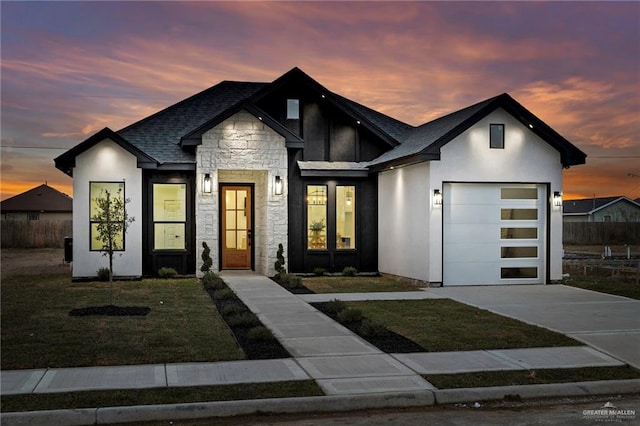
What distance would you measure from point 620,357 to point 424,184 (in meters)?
9.02

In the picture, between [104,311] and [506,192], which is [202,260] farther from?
[506,192]

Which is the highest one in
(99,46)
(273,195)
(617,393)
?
(99,46)

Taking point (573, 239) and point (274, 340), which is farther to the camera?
point (573, 239)

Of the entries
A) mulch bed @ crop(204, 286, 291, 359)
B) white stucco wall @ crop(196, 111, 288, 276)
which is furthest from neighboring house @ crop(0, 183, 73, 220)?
mulch bed @ crop(204, 286, 291, 359)

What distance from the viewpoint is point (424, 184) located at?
17.8 metres

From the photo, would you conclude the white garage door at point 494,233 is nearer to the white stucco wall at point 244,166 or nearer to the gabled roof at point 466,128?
the gabled roof at point 466,128

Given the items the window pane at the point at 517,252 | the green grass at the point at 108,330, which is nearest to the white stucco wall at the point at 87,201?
the green grass at the point at 108,330

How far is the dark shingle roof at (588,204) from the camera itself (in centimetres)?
6419

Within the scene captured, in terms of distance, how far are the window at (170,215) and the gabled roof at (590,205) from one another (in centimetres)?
5061

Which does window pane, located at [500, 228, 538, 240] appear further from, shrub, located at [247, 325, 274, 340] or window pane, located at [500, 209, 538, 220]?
shrub, located at [247, 325, 274, 340]

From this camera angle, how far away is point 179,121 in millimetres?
22359

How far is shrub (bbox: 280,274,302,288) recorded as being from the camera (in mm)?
17219

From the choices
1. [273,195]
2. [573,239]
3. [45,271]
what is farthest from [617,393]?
[573,239]

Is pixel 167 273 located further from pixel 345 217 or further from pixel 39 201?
pixel 39 201
